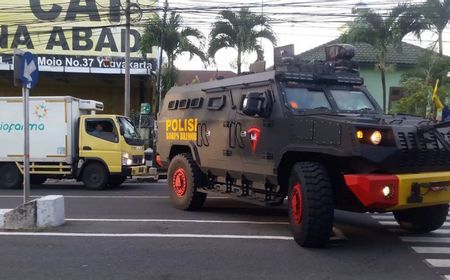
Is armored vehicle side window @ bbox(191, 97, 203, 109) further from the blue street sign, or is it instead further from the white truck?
the white truck

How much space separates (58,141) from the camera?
14578 mm

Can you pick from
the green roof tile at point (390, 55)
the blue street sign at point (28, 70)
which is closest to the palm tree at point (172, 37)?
the green roof tile at point (390, 55)

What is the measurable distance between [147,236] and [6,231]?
232 cm

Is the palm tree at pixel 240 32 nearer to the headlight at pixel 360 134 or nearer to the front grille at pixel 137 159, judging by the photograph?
the front grille at pixel 137 159

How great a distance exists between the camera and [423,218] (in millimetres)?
8141

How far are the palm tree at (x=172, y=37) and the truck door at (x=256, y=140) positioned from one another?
13.8 m

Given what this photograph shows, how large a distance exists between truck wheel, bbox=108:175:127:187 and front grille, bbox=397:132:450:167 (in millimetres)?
9708

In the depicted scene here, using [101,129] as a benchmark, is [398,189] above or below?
below

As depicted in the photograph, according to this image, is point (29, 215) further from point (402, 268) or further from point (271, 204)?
point (402, 268)

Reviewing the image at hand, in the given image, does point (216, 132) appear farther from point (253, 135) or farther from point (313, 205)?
point (313, 205)

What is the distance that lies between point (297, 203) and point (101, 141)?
8.56 meters

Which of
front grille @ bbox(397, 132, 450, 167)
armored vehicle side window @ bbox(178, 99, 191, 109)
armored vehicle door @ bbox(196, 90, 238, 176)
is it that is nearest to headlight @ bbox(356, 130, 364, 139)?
front grille @ bbox(397, 132, 450, 167)

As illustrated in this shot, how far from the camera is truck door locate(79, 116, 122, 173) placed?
14.5 metres

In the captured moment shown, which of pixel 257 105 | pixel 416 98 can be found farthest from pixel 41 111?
pixel 416 98
